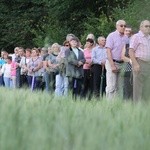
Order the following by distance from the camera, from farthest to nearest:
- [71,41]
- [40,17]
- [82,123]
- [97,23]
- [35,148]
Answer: [40,17] < [97,23] < [71,41] < [82,123] < [35,148]

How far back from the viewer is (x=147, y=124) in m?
3.42

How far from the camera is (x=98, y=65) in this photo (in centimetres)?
1177

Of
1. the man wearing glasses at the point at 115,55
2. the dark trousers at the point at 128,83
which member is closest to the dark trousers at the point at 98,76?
the man wearing glasses at the point at 115,55

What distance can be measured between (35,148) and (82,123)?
0.72 m

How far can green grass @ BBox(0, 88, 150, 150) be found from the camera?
2.68 metres

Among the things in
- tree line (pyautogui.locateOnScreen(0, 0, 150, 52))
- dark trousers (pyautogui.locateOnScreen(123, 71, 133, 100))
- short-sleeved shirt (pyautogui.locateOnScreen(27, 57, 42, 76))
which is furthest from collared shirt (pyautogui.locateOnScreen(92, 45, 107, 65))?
tree line (pyautogui.locateOnScreen(0, 0, 150, 52))

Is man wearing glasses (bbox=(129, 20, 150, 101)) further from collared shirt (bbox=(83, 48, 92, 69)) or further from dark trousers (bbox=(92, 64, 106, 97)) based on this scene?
collared shirt (bbox=(83, 48, 92, 69))

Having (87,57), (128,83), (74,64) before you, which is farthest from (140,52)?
(87,57)

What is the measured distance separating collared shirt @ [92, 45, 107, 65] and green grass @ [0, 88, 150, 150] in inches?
294

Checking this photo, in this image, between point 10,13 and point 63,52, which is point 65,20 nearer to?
point 10,13

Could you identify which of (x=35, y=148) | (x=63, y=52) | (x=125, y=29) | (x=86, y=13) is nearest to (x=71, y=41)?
(x=63, y=52)

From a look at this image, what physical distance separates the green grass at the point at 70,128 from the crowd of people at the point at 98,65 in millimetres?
3165

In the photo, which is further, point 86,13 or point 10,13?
point 10,13

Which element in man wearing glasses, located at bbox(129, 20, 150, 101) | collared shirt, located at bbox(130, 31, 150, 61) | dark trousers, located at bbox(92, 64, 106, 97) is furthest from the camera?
dark trousers, located at bbox(92, 64, 106, 97)
